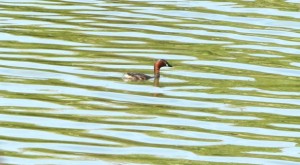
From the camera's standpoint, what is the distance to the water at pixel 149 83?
45.1 feet

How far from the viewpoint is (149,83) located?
18016 mm

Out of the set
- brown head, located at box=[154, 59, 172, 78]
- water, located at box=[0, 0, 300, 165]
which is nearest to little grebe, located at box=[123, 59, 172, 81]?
brown head, located at box=[154, 59, 172, 78]

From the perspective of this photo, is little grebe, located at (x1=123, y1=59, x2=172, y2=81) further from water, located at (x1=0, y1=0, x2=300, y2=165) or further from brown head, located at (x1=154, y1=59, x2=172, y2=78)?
water, located at (x1=0, y1=0, x2=300, y2=165)

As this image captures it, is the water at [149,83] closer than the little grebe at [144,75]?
Yes

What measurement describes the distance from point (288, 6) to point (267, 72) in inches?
253

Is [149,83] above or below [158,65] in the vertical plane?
below

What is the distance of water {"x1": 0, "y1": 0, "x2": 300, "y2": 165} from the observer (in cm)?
1375

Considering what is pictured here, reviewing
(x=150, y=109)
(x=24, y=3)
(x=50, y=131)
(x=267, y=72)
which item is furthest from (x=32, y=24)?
(x=50, y=131)

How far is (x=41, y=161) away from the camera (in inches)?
506

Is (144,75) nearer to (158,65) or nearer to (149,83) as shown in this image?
(149,83)

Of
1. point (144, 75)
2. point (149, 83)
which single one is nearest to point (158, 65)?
point (144, 75)

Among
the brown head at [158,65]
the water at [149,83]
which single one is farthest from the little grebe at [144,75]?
the water at [149,83]

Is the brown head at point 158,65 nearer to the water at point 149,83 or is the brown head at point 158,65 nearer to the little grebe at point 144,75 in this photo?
the little grebe at point 144,75

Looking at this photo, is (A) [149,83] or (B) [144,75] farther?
(B) [144,75]
